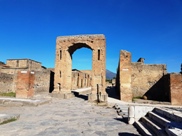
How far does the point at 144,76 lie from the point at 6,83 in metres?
13.2

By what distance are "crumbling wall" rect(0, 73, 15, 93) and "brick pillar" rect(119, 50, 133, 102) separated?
11056 mm

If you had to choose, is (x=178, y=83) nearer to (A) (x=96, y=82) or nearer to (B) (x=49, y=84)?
(A) (x=96, y=82)

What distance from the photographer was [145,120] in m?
6.25

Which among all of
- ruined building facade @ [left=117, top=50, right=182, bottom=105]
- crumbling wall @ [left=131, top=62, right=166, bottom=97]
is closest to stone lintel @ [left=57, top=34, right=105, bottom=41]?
ruined building facade @ [left=117, top=50, right=182, bottom=105]

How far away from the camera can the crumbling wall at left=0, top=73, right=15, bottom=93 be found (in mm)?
17109

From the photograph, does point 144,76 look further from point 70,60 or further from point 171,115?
point 171,115

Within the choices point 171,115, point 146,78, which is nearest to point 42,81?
point 146,78

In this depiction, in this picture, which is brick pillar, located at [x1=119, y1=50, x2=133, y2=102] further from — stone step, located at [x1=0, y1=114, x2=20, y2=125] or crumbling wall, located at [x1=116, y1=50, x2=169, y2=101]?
stone step, located at [x1=0, y1=114, x2=20, y2=125]

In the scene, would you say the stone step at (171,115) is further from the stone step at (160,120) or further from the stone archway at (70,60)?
the stone archway at (70,60)

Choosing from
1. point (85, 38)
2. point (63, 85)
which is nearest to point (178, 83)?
point (85, 38)

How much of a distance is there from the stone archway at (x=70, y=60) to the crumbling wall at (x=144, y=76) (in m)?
3.23

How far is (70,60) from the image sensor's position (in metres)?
18.5

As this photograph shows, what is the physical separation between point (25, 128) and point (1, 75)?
43.6ft

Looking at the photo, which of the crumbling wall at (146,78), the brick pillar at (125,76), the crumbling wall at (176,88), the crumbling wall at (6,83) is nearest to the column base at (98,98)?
the brick pillar at (125,76)
